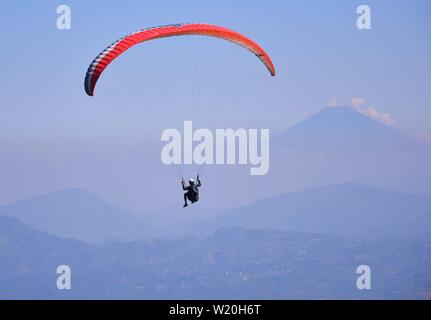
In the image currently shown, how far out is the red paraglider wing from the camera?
3228 cm

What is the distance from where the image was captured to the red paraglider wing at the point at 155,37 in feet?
106

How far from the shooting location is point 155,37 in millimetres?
33344
